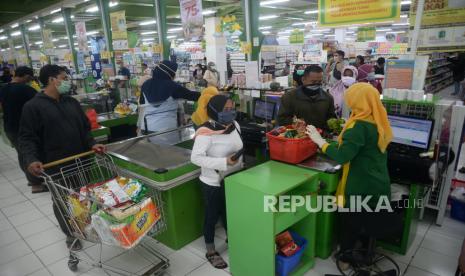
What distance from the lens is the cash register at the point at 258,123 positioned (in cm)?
361

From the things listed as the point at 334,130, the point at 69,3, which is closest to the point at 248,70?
the point at 334,130

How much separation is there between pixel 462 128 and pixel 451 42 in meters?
1.13

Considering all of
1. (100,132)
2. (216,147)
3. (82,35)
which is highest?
(82,35)

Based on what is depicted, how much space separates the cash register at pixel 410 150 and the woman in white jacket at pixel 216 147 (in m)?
1.47

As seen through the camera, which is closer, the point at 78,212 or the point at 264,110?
the point at 78,212

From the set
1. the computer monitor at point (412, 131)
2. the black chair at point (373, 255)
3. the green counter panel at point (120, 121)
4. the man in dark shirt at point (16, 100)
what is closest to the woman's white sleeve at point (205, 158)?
the black chair at point (373, 255)

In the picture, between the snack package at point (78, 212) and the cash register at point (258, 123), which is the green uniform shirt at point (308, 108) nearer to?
the cash register at point (258, 123)

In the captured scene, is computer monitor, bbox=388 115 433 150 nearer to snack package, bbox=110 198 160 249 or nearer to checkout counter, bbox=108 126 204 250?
checkout counter, bbox=108 126 204 250

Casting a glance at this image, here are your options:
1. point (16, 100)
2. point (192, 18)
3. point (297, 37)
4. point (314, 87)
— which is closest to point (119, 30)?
point (192, 18)

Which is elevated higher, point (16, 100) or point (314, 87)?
point (314, 87)

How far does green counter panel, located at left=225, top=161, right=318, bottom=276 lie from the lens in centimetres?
224

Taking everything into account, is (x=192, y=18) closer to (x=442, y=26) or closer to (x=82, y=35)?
(x=442, y=26)

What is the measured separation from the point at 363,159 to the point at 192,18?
435cm

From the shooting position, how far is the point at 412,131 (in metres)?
3.00
